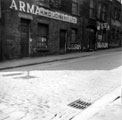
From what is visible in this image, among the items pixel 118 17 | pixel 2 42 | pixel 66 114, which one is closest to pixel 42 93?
pixel 66 114

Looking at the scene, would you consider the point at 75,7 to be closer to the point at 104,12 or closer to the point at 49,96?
the point at 104,12

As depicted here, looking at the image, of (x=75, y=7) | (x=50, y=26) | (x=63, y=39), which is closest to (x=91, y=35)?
(x=75, y=7)

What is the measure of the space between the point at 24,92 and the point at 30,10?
33.2ft

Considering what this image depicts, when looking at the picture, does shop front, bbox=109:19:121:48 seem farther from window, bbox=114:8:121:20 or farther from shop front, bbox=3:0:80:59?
shop front, bbox=3:0:80:59

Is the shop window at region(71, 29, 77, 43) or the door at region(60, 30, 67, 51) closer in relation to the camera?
the door at region(60, 30, 67, 51)

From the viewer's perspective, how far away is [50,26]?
53.8ft

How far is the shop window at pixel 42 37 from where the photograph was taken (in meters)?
15.5

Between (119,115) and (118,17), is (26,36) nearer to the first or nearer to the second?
(119,115)

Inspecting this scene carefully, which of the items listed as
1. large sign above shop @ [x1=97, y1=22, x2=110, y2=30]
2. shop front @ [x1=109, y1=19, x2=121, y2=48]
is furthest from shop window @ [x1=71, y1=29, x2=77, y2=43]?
shop front @ [x1=109, y1=19, x2=121, y2=48]

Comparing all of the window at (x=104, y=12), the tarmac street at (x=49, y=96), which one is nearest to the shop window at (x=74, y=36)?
the window at (x=104, y=12)

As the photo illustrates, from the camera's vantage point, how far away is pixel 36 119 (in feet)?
12.0

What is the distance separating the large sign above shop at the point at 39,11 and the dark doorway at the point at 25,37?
0.93m

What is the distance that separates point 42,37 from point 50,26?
1.42 m

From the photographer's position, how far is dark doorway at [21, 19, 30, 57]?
14.0 meters
